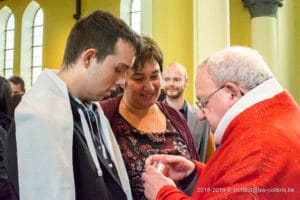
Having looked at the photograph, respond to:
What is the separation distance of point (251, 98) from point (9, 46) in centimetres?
1245

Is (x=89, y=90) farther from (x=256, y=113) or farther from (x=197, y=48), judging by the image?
(x=197, y=48)

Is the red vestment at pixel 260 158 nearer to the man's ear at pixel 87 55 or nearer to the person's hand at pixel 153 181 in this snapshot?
the person's hand at pixel 153 181

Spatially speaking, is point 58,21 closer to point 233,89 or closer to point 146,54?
point 146,54

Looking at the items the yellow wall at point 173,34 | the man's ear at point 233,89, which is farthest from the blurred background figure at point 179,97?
the man's ear at point 233,89

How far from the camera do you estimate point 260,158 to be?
130 cm

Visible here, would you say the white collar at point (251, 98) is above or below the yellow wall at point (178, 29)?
below

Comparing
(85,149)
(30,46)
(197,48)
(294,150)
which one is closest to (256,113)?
(294,150)

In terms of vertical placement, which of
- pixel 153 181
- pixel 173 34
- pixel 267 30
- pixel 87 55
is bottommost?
pixel 153 181

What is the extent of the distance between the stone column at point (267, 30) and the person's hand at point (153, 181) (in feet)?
19.6

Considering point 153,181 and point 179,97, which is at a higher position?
point 179,97

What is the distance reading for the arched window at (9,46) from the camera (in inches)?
504

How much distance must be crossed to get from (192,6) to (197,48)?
48 cm

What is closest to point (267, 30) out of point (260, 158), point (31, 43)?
point (260, 158)

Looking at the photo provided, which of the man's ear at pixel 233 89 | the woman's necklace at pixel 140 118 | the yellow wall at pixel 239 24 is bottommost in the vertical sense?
the woman's necklace at pixel 140 118
